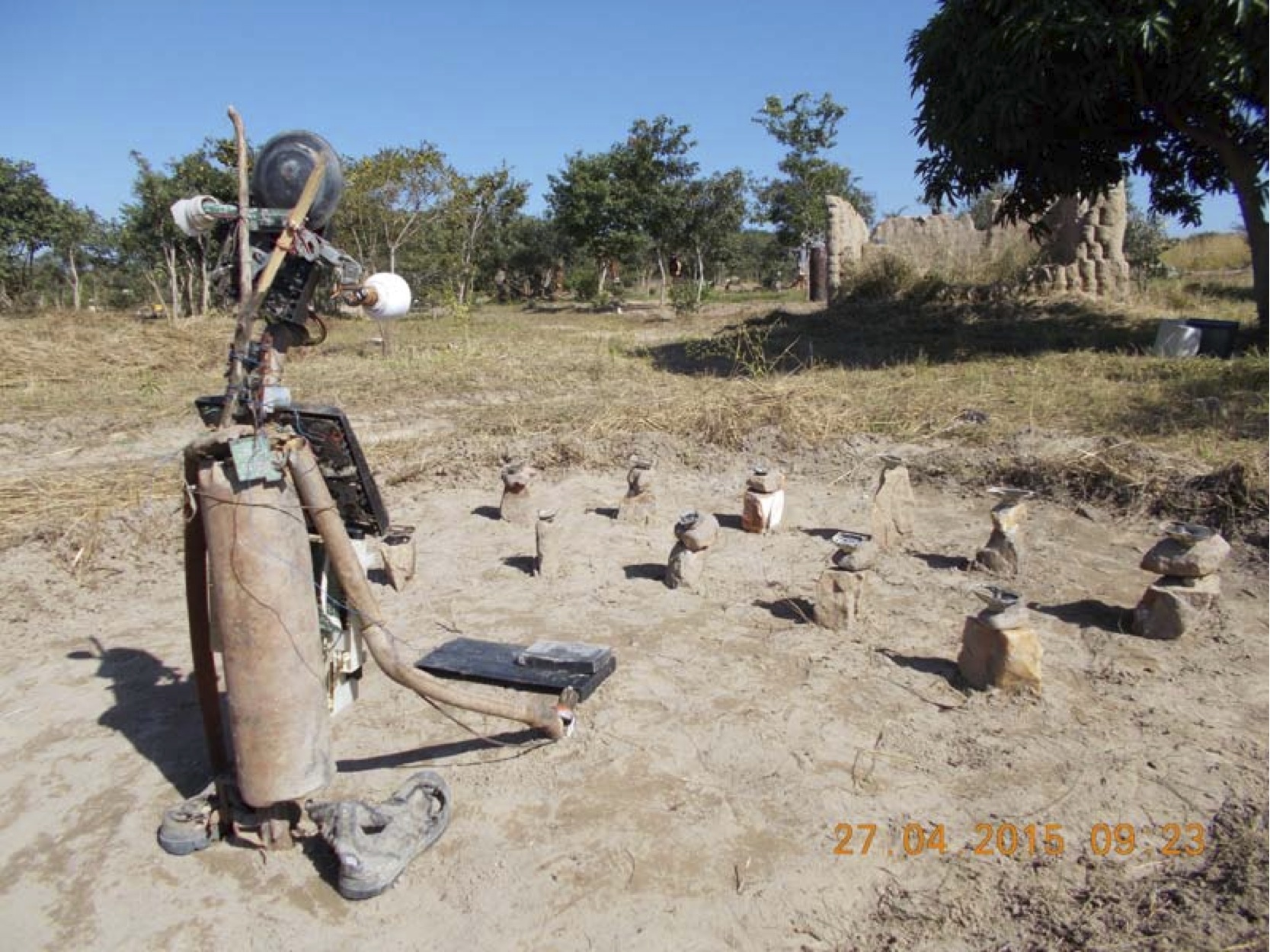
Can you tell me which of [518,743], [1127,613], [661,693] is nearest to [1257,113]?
[1127,613]

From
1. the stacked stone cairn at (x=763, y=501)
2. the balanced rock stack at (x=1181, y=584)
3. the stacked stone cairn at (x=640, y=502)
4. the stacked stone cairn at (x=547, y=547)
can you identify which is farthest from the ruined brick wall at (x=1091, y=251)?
the stacked stone cairn at (x=547, y=547)

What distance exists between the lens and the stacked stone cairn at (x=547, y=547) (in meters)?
4.52

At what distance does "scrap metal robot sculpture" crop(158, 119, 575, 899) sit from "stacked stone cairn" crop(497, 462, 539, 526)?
107 inches

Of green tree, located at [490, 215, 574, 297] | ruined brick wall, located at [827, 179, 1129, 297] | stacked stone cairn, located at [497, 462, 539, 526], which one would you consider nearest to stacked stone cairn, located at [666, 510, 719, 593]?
stacked stone cairn, located at [497, 462, 539, 526]

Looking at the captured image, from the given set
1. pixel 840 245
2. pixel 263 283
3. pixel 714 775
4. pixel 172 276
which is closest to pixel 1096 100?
pixel 840 245

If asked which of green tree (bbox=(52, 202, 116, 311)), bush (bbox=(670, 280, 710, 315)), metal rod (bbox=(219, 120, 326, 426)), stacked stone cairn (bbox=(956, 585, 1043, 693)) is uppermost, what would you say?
green tree (bbox=(52, 202, 116, 311))

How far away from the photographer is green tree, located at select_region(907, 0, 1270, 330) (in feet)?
23.4

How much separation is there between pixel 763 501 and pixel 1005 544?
4.30 ft

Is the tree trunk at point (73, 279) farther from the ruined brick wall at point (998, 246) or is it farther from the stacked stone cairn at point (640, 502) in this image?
the stacked stone cairn at point (640, 502)

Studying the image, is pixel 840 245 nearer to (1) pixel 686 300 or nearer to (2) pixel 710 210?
(1) pixel 686 300

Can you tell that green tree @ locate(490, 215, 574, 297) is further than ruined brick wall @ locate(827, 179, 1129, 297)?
Yes

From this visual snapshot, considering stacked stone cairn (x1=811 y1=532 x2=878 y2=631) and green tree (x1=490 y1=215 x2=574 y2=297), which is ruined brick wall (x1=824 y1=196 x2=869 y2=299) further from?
green tree (x1=490 y1=215 x2=574 y2=297)

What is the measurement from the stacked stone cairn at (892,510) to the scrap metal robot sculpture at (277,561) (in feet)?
9.39

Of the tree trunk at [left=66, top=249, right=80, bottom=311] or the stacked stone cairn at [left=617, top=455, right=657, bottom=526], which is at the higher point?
the tree trunk at [left=66, top=249, right=80, bottom=311]
